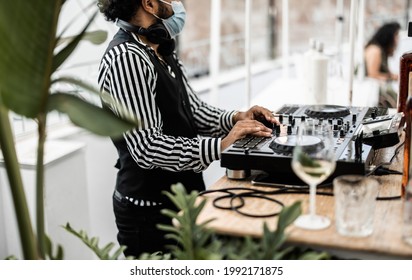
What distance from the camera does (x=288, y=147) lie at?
4.88ft

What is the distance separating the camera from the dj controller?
144cm

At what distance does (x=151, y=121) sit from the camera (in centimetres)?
174

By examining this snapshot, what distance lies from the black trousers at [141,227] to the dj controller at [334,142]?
0.43 m

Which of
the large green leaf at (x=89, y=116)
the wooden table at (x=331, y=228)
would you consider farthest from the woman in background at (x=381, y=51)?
the large green leaf at (x=89, y=116)

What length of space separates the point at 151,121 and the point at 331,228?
0.73 metres

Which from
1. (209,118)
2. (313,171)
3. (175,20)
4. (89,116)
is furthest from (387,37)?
(89,116)

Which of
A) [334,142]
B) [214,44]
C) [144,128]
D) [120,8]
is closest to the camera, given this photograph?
[334,142]

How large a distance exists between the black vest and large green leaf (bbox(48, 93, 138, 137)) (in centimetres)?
79

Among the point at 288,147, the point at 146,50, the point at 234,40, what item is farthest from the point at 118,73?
the point at 234,40

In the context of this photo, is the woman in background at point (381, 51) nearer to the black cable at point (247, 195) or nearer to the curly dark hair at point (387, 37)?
the curly dark hair at point (387, 37)

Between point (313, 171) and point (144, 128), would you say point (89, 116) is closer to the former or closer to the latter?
point (313, 171)

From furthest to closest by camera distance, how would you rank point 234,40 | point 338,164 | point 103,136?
1. point 234,40
2. point 338,164
3. point 103,136
